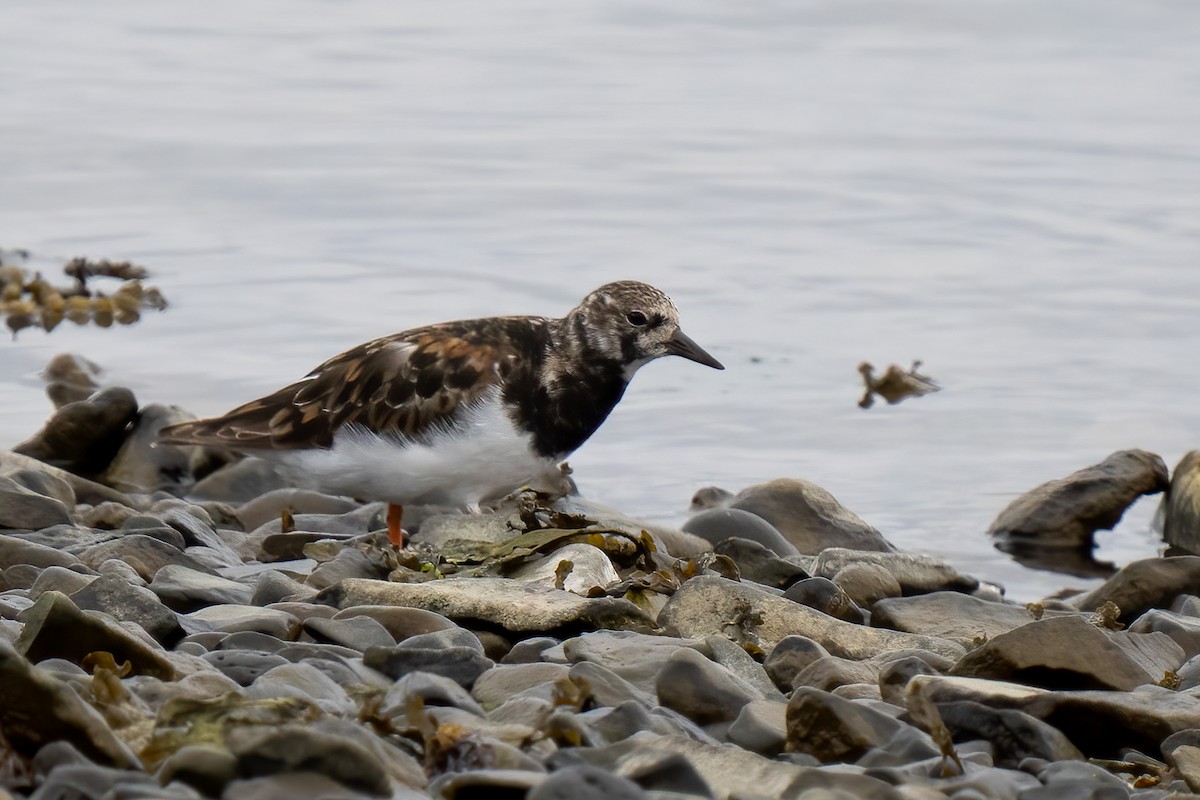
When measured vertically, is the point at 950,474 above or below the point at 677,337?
below

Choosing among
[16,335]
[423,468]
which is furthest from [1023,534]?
[16,335]

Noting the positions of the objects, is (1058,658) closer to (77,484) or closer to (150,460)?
(77,484)

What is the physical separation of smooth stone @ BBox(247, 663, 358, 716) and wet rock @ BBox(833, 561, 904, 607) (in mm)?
2121

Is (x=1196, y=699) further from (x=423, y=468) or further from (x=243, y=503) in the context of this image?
(x=243, y=503)

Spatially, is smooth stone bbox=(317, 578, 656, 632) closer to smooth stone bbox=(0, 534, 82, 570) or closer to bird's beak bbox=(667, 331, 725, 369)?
smooth stone bbox=(0, 534, 82, 570)

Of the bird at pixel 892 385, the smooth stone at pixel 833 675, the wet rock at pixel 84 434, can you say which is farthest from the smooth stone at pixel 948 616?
the bird at pixel 892 385

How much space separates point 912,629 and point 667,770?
2106 millimetres

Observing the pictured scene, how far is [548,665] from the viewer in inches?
137

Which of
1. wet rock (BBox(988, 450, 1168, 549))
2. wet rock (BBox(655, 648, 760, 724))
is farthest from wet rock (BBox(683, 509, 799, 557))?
wet rock (BBox(655, 648, 760, 724))

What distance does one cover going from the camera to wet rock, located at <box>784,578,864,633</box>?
15.2 ft

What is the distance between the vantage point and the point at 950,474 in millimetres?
7945

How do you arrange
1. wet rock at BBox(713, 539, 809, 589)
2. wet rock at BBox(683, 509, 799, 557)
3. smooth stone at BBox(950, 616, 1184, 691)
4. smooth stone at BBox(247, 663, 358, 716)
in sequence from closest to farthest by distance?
smooth stone at BBox(247, 663, 358, 716)
smooth stone at BBox(950, 616, 1184, 691)
wet rock at BBox(713, 539, 809, 589)
wet rock at BBox(683, 509, 799, 557)

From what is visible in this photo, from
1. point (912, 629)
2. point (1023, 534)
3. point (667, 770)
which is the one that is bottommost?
point (1023, 534)

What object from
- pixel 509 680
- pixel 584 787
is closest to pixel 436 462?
pixel 509 680
